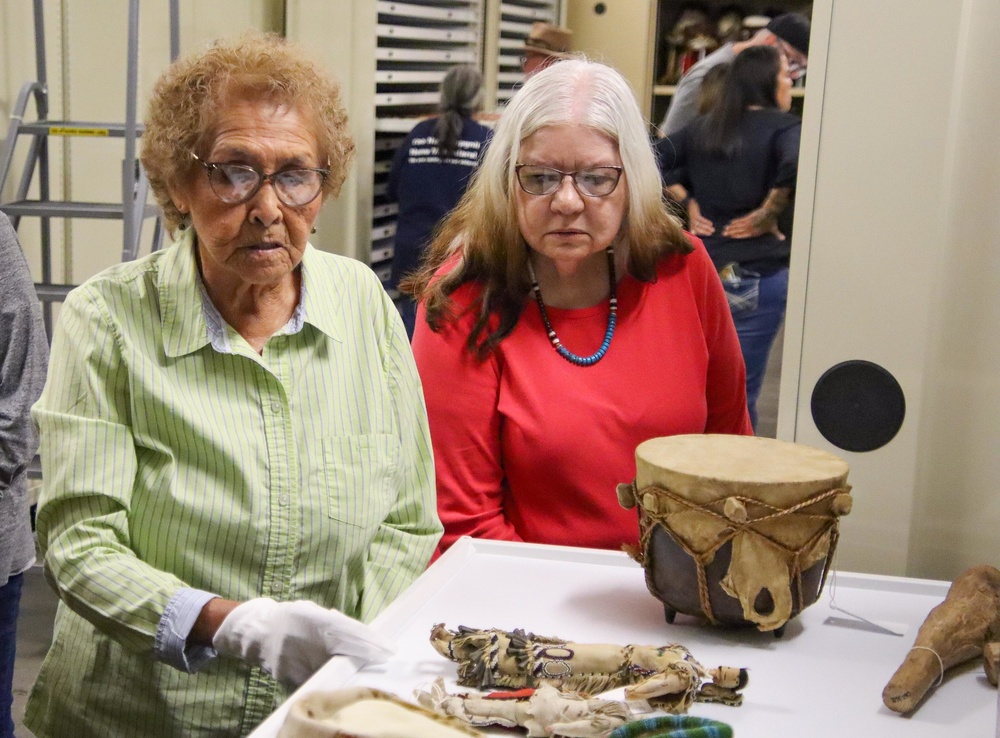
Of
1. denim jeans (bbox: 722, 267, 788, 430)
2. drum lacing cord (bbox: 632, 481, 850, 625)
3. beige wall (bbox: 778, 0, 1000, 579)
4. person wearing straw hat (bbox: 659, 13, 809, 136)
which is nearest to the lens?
drum lacing cord (bbox: 632, 481, 850, 625)

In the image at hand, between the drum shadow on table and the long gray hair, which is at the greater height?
the long gray hair

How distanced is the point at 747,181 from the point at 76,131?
2.28 m

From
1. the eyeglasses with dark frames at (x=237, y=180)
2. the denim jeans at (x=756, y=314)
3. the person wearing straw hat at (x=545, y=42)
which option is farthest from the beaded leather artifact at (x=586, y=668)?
the person wearing straw hat at (x=545, y=42)

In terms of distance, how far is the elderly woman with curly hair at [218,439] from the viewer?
1435 mm

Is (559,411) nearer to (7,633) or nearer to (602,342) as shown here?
(602,342)

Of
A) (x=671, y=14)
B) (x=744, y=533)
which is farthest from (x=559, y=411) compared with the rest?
(x=671, y=14)

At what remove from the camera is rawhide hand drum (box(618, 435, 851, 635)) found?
1.41 meters

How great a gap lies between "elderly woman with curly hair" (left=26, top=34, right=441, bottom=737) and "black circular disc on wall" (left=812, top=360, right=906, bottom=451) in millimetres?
777

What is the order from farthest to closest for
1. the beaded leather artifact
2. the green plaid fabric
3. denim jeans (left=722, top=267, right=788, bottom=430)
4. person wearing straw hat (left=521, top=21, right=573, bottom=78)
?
1. person wearing straw hat (left=521, top=21, right=573, bottom=78)
2. denim jeans (left=722, top=267, right=788, bottom=430)
3. the beaded leather artifact
4. the green plaid fabric

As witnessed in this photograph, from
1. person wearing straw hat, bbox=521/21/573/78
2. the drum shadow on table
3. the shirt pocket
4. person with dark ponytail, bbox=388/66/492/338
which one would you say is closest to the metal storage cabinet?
person with dark ponytail, bbox=388/66/492/338

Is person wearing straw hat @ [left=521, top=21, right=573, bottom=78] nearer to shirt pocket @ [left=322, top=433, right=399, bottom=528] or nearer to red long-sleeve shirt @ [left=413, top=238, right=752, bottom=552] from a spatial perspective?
red long-sleeve shirt @ [left=413, top=238, right=752, bottom=552]

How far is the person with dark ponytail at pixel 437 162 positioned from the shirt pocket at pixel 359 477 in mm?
2923

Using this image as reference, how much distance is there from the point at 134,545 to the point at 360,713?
0.53 metres

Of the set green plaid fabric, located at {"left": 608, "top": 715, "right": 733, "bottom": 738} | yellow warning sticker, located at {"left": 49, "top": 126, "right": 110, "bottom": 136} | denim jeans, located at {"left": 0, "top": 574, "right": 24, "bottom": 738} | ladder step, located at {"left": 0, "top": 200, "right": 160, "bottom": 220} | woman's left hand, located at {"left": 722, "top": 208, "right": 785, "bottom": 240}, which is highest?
yellow warning sticker, located at {"left": 49, "top": 126, "right": 110, "bottom": 136}
